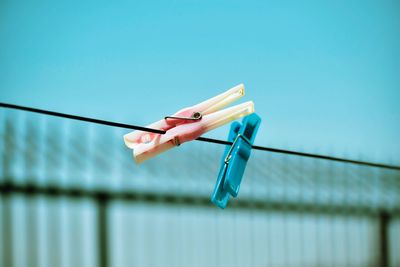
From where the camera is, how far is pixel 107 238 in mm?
1973

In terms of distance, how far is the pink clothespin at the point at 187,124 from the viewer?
1166mm

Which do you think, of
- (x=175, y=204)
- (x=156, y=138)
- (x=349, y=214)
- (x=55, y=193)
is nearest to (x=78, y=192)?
(x=55, y=193)

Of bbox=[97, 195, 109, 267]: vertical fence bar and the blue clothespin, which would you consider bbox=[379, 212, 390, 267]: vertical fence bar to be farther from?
the blue clothespin

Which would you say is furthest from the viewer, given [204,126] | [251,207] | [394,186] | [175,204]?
[394,186]

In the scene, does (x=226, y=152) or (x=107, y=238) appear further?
(x=107, y=238)

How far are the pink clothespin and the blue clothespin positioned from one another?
0.23 ft

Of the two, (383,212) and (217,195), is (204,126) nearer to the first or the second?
(217,195)

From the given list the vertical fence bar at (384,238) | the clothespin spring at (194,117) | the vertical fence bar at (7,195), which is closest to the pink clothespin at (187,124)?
the clothespin spring at (194,117)

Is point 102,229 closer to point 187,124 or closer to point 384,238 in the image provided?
point 187,124

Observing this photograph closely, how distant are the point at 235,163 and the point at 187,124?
0.44 ft

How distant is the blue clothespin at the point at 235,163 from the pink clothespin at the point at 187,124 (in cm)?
7

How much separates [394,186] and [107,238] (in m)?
1.81

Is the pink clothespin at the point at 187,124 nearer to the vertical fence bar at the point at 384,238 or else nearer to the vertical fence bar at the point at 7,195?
the vertical fence bar at the point at 7,195

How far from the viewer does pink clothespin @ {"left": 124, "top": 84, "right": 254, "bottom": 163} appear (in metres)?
1.17
